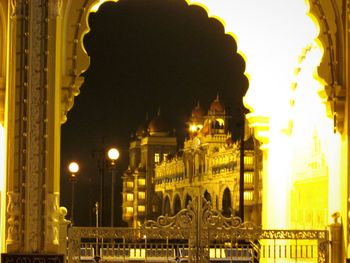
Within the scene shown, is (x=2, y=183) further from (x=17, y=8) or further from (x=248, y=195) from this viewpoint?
(x=248, y=195)

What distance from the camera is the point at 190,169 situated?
1863 inches

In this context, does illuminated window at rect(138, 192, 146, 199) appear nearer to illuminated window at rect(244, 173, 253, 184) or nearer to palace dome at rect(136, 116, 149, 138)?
palace dome at rect(136, 116, 149, 138)

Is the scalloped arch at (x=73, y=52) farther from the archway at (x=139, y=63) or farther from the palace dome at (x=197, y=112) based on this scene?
the palace dome at (x=197, y=112)

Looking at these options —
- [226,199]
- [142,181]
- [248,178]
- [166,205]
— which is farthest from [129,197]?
[248,178]

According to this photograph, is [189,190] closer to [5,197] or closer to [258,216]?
[258,216]

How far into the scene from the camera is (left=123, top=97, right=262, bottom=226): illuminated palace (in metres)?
38.3

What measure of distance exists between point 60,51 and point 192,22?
14538 millimetres

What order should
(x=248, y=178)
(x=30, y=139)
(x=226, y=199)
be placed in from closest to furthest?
1. (x=30, y=139)
2. (x=248, y=178)
3. (x=226, y=199)

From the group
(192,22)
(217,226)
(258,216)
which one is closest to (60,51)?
(217,226)

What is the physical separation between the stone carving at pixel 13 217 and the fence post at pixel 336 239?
327cm

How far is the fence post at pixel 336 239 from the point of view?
429 inches

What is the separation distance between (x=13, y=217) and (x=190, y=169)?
3761 centimetres

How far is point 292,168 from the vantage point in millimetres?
12836

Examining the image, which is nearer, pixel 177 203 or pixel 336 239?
pixel 336 239
